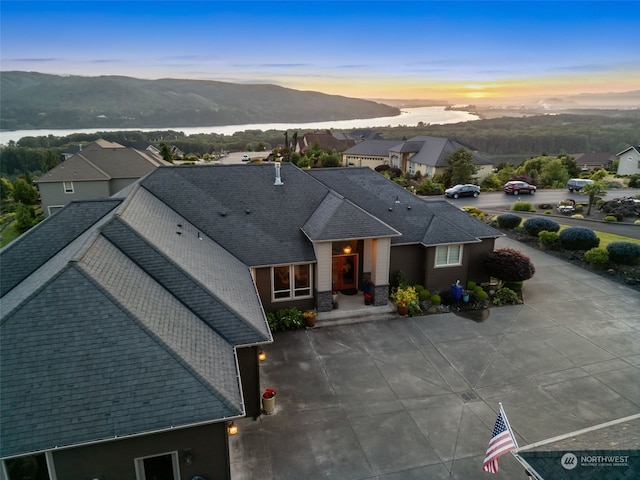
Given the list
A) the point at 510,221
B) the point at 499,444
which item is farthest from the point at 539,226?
the point at 499,444

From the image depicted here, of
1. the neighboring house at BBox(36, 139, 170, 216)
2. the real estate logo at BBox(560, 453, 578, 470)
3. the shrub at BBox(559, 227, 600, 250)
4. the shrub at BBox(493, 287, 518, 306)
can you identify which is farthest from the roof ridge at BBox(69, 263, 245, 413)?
the neighboring house at BBox(36, 139, 170, 216)

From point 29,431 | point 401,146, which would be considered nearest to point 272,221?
point 29,431

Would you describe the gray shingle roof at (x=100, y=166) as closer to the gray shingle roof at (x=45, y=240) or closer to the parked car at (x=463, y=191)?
the gray shingle roof at (x=45, y=240)

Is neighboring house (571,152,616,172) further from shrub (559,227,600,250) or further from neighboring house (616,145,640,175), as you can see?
shrub (559,227,600,250)

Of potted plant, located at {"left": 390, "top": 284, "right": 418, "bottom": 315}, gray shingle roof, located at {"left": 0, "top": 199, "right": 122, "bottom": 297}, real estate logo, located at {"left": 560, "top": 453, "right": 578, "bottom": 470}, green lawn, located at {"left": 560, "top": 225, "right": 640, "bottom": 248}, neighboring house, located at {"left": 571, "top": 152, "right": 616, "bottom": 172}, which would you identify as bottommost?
neighboring house, located at {"left": 571, "top": 152, "right": 616, "bottom": 172}

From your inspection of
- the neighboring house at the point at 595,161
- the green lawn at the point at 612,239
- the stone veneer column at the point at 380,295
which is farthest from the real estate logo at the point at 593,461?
the neighboring house at the point at 595,161

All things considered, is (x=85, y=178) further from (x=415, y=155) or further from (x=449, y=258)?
(x=415, y=155)

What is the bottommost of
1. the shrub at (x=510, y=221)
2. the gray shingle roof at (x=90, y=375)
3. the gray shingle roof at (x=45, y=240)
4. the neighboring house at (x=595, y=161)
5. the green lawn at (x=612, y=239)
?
the neighboring house at (x=595, y=161)
